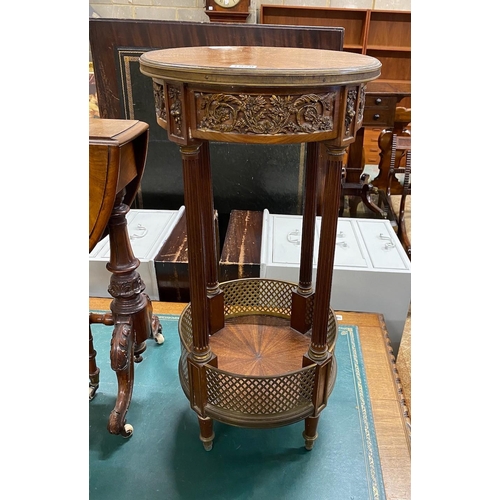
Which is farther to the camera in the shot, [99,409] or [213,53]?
[99,409]

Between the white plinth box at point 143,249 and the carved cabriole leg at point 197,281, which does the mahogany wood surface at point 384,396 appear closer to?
the white plinth box at point 143,249

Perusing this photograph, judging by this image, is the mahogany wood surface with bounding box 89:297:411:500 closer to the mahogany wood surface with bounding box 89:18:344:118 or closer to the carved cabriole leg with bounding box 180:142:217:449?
the carved cabriole leg with bounding box 180:142:217:449

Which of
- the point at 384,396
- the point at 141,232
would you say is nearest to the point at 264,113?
the point at 384,396

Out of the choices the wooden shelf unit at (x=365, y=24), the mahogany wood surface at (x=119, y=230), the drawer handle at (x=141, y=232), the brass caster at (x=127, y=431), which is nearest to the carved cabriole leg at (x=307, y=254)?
the mahogany wood surface at (x=119, y=230)

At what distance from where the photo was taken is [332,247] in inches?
37.6

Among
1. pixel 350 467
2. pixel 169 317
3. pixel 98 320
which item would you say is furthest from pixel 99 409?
pixel 350 467

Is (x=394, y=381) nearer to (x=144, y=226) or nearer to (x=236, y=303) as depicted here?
(x=236, y=303)

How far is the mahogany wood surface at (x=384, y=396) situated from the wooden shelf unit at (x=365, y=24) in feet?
10.4

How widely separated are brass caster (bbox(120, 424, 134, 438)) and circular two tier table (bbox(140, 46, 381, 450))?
0.21m

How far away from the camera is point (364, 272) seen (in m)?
1.62

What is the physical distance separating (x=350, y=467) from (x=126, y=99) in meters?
2.01

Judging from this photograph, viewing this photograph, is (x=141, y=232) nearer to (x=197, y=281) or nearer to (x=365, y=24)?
(x=197, y=281)

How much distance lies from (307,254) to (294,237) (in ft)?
1.75

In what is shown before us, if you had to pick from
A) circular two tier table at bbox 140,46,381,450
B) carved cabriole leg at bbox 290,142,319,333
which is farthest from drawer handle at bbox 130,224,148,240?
carved cabriole leg at bbox 290,142,319,333
